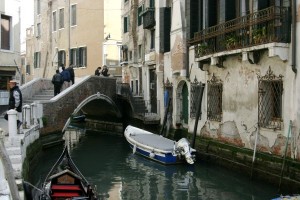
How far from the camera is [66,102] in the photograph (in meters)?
16.4

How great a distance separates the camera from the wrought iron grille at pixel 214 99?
1265 centimetres

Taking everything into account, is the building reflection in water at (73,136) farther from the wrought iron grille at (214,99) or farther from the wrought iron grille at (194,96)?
the wrought iron grille at (214,99)

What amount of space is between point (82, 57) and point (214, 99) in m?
15.1

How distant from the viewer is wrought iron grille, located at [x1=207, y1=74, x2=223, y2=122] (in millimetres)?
12648

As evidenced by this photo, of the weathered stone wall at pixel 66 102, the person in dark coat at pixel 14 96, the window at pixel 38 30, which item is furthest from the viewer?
the window at pixel 38 30

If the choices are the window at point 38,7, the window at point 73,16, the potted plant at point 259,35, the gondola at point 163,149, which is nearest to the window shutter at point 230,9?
the potted plant at point 259,35

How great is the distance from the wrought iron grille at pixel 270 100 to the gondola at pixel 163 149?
2503mm

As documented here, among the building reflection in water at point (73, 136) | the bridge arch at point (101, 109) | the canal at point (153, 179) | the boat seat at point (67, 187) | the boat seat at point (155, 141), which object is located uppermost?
the bridge arch at point (101, 109)

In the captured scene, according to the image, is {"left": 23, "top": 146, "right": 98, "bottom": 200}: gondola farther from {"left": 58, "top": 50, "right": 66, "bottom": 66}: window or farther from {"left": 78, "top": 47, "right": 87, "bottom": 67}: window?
{"left": 58, "top": 50, "right": 66, "bottom": 66}: window

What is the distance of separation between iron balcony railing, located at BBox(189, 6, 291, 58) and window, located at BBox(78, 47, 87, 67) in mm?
14012

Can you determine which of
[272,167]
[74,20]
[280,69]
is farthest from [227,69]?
[74,20]

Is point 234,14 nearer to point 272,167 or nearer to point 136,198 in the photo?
point 272,167

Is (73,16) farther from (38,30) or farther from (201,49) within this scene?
(201,49)

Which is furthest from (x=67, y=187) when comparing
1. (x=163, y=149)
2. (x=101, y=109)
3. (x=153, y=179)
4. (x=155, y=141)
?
(x=101, y=109)
